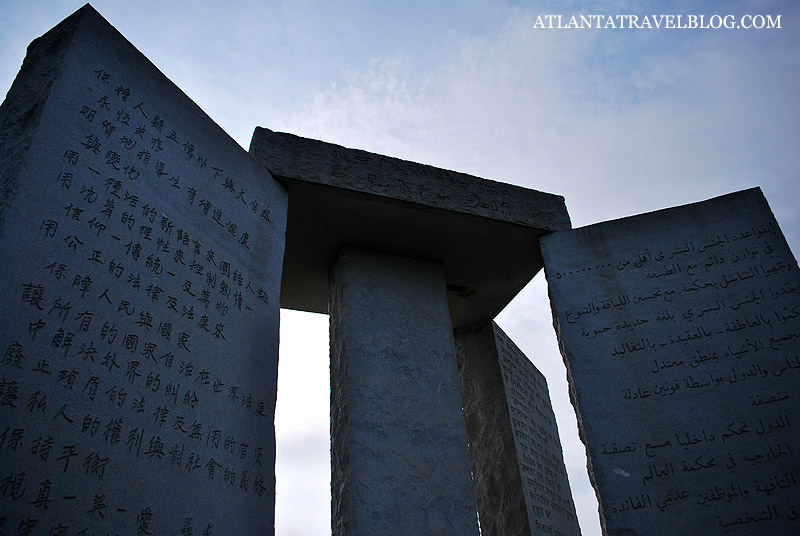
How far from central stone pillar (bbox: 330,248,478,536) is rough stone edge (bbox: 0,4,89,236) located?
10.1 ft

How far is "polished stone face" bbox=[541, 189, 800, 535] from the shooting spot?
4.26 meters

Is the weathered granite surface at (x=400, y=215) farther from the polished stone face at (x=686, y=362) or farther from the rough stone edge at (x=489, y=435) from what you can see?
the rough stone edge at (x=489, y=435)

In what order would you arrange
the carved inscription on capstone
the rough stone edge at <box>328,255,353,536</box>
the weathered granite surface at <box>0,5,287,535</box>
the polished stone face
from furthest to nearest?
the carved inscription on capstone
the rough stone edge at <box>328,255,353,536</box>
the polished stone face
the weathered granite surface at <box>0,5,287,535</box>

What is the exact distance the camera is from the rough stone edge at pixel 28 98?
2848mm

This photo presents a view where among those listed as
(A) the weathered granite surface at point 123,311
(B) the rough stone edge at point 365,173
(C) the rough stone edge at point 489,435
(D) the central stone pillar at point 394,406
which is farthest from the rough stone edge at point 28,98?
(C) the rough stone edge at point 489,435

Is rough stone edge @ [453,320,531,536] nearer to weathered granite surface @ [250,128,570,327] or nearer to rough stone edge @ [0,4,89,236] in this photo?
weathered granite surface @ [250,128,570,327]

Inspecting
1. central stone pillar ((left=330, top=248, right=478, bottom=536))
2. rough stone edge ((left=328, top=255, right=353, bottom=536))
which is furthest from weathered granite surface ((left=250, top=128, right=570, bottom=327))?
rough stone edge ((left=328, top=255, right=353, bottom=536))

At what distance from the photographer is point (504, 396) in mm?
6711

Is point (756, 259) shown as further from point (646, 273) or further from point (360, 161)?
point (360, 161)

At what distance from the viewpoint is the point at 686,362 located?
15.8 feet

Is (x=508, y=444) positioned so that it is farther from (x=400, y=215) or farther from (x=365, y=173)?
(x=365, y=173)

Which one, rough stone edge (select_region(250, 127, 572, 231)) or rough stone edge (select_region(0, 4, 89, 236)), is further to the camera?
rough stone edge (select_region(250, 127, 572, 231))

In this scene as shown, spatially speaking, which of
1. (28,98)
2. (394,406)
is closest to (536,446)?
(394,406)

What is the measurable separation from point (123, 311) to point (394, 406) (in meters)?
2.73
